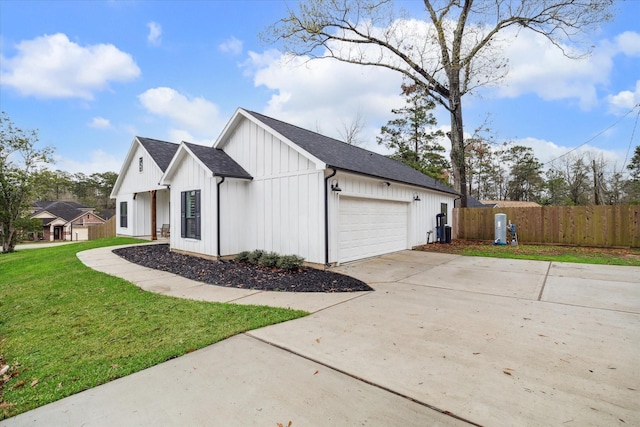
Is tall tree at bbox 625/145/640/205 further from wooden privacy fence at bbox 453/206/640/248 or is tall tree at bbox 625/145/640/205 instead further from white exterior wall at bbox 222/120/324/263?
white exterior wall at bbox 222/120/324/263

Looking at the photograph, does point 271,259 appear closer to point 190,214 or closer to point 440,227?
point 190,214

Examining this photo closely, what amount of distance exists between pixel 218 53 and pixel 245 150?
5248 mm

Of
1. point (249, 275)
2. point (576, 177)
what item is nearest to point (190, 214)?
point (249, 275)

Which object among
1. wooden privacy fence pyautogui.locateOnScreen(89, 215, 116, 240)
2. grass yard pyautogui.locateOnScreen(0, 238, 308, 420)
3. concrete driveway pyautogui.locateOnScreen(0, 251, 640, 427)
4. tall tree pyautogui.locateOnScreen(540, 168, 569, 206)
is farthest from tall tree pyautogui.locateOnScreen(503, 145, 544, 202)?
grass yard pyautogui.locateOnScreen(0, 238, 308, 420)

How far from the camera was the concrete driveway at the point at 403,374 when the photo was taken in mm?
2135

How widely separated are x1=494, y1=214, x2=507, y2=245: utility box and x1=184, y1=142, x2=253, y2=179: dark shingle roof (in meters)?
11.3

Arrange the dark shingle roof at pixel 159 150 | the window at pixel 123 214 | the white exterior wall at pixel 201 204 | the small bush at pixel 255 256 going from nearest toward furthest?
1. the small bush at pixel 255 256
2. the white exterior wall at pixel 201 204
3. the dark shingle roof at pixel 159 150
4. the window at pixel 123 214

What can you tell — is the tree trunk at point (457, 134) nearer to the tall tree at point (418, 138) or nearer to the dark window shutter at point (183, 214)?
the tall tree at point (418, 138)

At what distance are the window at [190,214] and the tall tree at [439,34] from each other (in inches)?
317

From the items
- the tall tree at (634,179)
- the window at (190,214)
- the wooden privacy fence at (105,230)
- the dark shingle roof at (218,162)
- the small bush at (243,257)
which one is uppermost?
the tall tree at (634,179)

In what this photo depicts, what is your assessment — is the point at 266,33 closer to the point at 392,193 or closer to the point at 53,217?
the point at 392,193

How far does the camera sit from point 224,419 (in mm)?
2088

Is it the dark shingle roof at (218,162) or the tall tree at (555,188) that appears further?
the tall tree at (555,188)

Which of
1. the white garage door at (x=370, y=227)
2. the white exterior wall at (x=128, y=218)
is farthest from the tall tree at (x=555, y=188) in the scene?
the white exterior wall at (x=128, y=218)
